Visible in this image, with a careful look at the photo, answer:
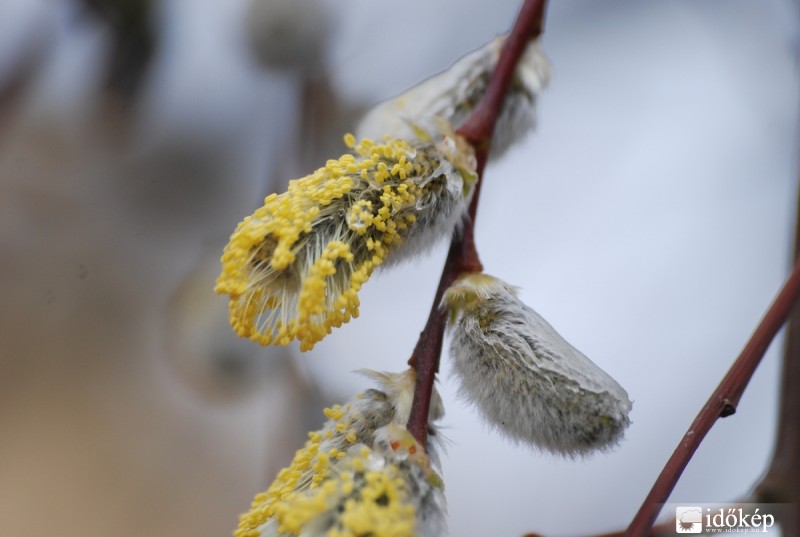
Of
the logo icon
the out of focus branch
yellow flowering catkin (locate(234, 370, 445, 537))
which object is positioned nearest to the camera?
yellow flowering catkin (locate(234, 370, 445, 537))

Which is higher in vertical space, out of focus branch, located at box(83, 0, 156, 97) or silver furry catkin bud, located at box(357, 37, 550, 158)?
out of focus branch, located at box(83, 0, 156, 97)

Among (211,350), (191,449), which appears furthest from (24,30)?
(191,449)

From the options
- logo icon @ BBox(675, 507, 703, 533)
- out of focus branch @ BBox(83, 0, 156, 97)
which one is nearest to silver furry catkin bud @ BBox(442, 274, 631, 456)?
logo icon @ BBox(675, 507, 703, 533)

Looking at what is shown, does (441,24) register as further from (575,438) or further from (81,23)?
(575,438)

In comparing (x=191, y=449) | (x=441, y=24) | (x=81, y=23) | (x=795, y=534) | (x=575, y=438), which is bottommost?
(x=795, y=534)

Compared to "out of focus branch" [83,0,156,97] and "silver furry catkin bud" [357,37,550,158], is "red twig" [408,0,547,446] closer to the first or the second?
"silver furry catkin bud" [357,37,550,158]

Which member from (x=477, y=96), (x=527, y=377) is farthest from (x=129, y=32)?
(x=527, y=377)
